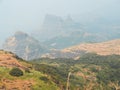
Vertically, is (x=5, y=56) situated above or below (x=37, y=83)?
above

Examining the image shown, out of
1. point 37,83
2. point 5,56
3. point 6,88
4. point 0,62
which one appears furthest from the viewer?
Answer: point 5,56

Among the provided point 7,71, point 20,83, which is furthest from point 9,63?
point 20,83

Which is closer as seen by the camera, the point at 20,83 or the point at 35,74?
the point at 20,83

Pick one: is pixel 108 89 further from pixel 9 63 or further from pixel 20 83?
pixel 20 83

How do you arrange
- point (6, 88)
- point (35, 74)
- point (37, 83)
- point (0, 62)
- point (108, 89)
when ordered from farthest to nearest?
point (108, 89), point (0, 62), point (35, 74), point (37, 83), point (6, 88)

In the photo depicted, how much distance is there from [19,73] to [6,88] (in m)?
9.63

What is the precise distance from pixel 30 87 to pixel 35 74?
11.3 m

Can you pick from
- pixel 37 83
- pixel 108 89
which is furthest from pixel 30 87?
pixel 108 89

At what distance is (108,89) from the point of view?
168375 mm

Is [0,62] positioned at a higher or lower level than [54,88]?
higher

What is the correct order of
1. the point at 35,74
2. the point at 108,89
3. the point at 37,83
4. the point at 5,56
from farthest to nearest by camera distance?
the point at 108,89 < the point at 5,56 < the point at 35,74 < the point at 37,83

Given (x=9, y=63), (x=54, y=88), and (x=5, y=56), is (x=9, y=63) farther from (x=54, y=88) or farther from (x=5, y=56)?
(x=54, y=88)

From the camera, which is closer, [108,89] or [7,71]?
[7,71]

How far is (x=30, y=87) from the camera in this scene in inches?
3246
